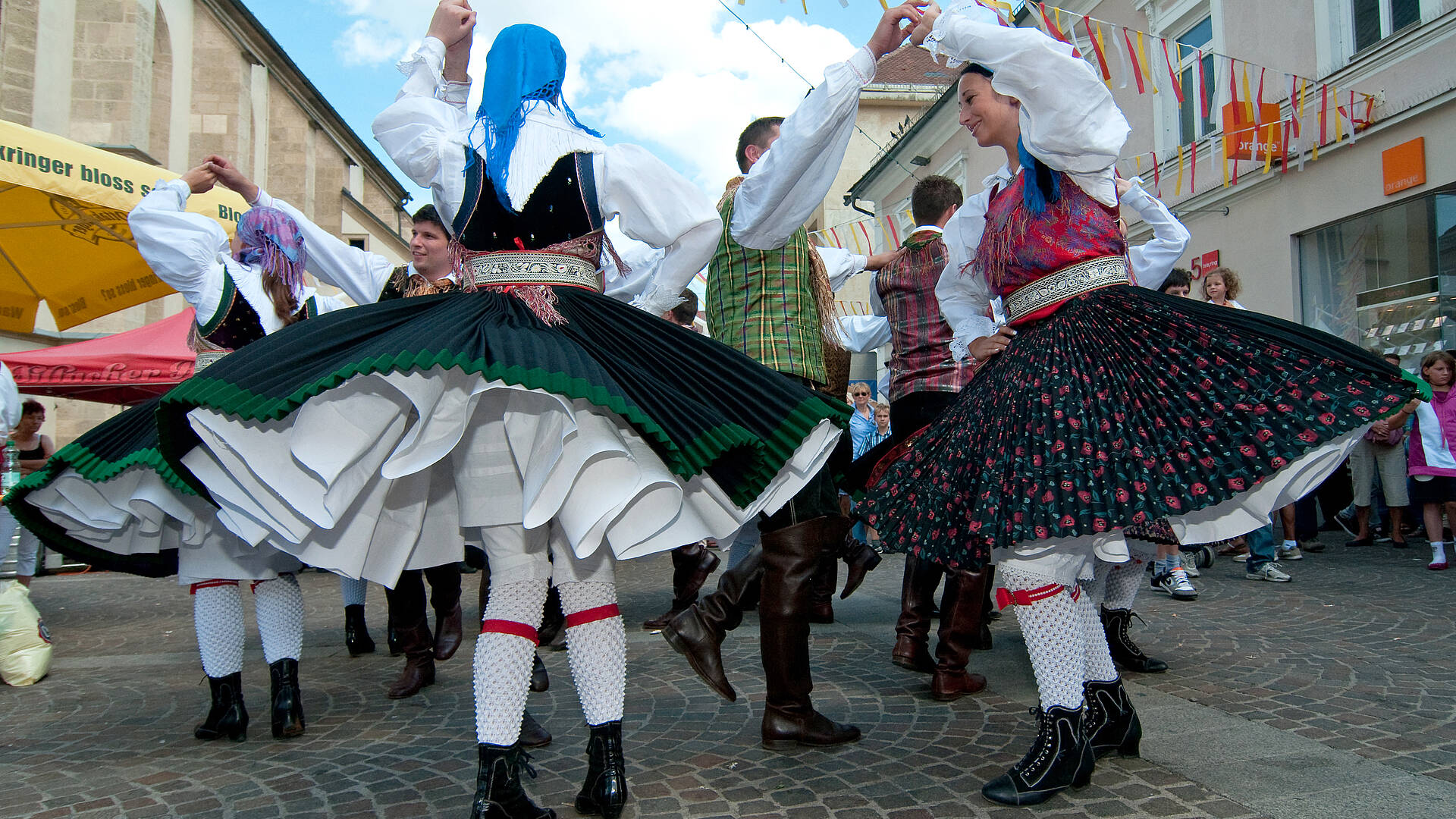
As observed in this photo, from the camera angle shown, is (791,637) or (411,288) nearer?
(791,637)

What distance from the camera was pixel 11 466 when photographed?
8109mm

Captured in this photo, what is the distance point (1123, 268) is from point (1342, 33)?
1002 cm

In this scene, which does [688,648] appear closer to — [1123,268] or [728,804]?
[728,804]

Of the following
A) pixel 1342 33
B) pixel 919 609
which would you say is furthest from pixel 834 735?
pixel 1342 33

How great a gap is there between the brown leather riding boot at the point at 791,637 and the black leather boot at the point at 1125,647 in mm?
1275

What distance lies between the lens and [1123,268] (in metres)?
2.65

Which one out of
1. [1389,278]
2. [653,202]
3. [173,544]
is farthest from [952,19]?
[1389,278]

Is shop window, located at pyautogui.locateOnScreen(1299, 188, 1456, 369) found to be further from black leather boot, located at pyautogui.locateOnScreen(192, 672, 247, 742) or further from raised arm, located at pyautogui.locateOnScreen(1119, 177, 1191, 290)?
black leather boot, located at pyautogui.locateOnScreen(192, 672, 247, 742)

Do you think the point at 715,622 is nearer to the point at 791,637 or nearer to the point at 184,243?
the point at 791,637

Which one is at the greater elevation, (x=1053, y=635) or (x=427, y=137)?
(x=427, y=137)

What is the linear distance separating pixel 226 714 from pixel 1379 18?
11805mm

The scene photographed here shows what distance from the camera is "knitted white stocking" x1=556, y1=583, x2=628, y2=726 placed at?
228 centimetres

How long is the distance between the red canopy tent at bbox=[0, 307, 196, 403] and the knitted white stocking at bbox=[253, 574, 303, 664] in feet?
19.2

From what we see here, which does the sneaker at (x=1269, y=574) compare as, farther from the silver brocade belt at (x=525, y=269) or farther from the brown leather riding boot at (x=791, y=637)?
the silver brocade belt at (x=525, y=269)
